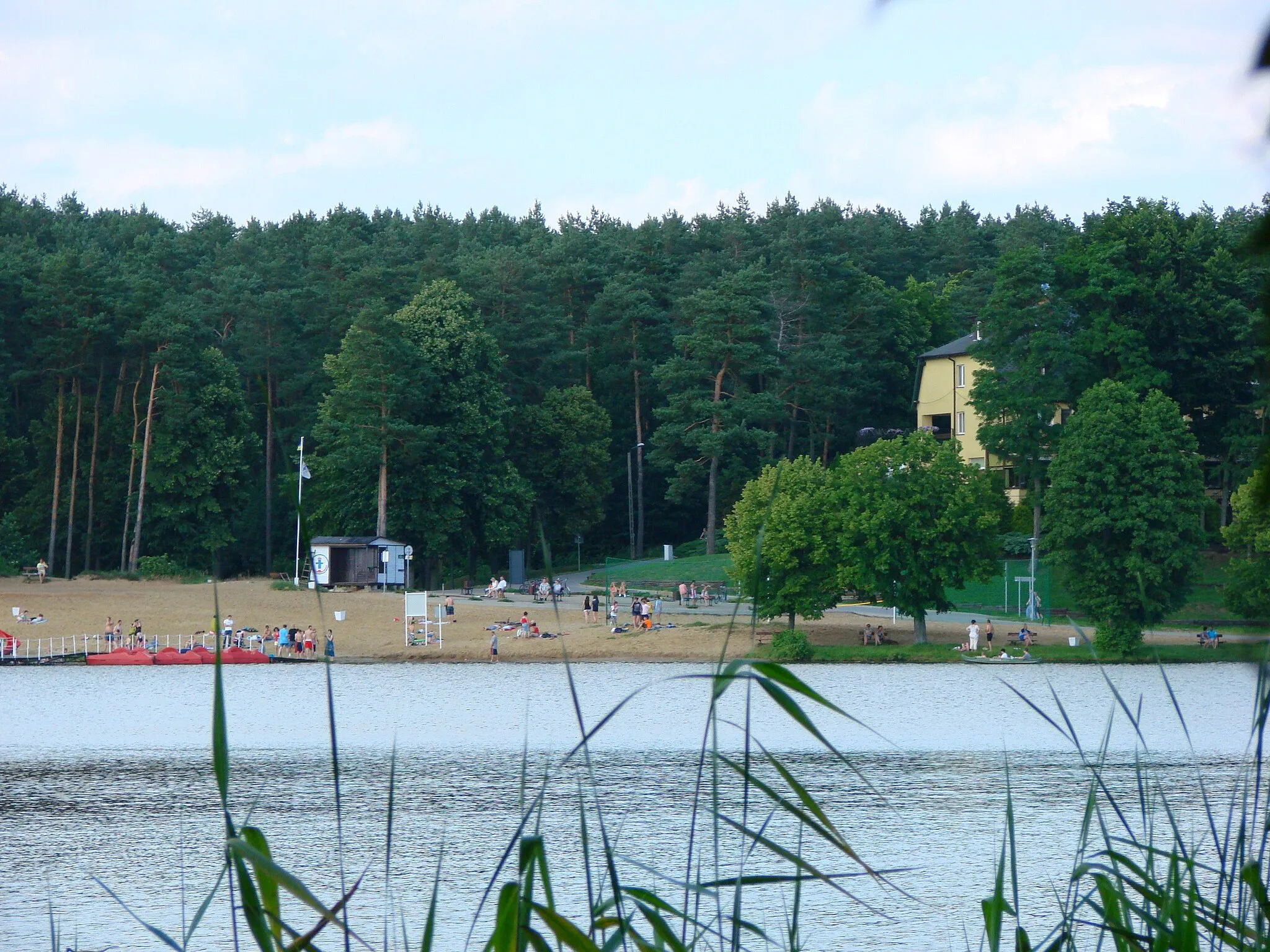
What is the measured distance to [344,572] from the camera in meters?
58.5

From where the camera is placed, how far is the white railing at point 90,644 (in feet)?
160

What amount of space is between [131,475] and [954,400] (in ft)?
116

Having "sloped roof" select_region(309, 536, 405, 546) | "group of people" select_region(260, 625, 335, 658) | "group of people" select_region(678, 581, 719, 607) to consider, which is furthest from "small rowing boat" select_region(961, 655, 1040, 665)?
"sloped roof" select_region(309, 536, 405, 546)

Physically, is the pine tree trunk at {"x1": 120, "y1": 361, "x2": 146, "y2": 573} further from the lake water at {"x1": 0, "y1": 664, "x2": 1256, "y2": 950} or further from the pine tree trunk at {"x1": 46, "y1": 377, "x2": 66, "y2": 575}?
the lake water at {"x1": 0, "y1": 664, "x2": 1256, "y2": 950}

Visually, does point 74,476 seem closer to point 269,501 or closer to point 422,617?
point 269,501

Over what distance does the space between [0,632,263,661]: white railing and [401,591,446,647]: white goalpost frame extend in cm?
513

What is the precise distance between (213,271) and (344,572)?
91.3ft

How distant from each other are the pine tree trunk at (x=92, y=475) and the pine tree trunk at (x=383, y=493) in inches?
498

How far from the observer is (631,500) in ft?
237

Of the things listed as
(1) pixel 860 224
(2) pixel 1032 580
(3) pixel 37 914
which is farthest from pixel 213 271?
(3) pixel 37 914

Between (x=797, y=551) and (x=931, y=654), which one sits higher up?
(x=797, y=551)

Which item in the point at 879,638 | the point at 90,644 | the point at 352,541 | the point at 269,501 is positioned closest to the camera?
the point at 879,638

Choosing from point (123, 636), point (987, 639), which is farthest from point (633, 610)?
point (123, 636)

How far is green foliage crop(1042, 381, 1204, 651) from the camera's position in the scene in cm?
4209
